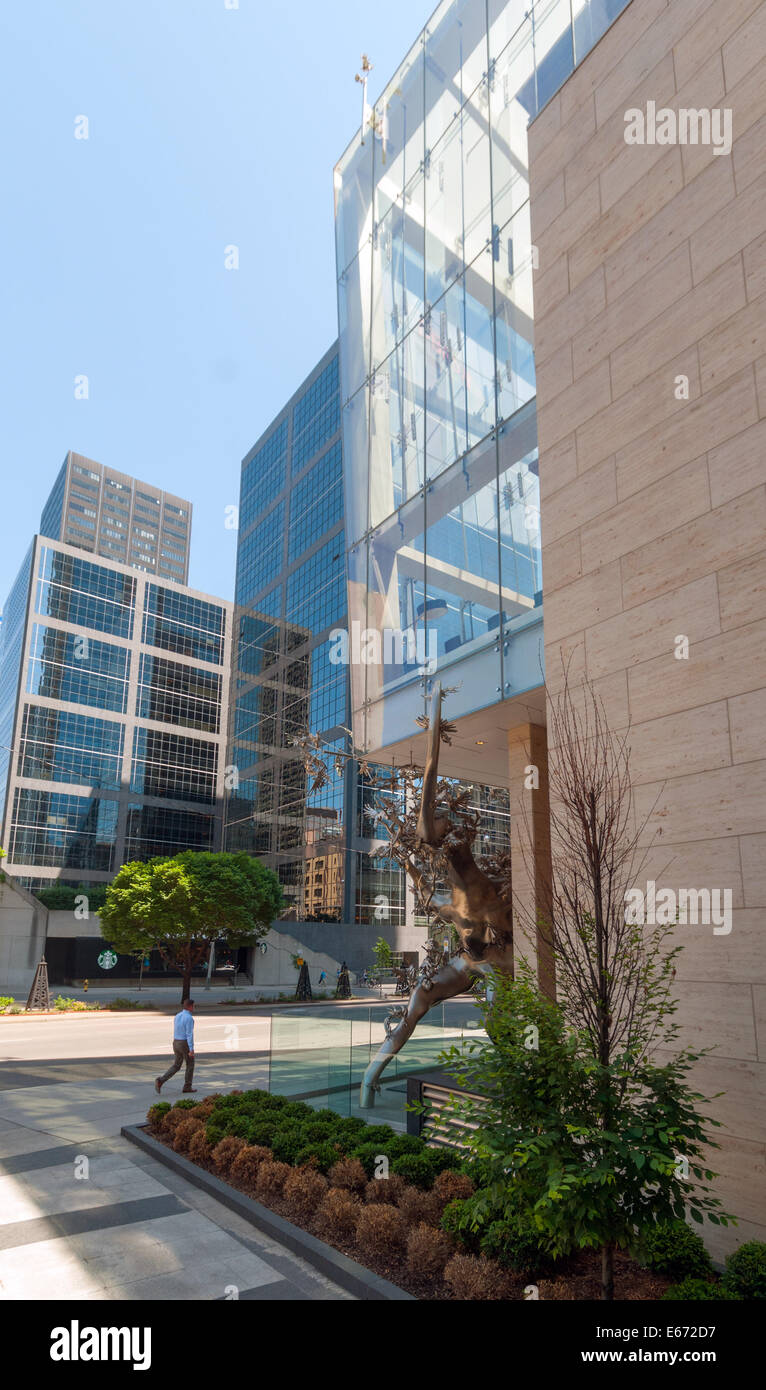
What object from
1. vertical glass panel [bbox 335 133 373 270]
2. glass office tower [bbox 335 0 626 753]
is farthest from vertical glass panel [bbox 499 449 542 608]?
vertical glass panel [bbox 335 133 373 270]

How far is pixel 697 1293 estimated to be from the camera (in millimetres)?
6062

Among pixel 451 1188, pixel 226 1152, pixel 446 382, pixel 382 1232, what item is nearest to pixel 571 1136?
pixel 382 1232

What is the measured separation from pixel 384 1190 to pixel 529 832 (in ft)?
17.3

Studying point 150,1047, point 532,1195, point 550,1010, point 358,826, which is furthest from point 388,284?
point 358,826

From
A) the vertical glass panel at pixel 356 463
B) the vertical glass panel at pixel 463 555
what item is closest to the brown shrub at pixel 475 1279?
the vertical glass panel at pixel 463 555

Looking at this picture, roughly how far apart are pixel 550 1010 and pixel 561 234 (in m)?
10.5

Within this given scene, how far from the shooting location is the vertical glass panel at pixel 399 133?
1712cm

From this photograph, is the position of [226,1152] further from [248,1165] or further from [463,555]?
[463,555]

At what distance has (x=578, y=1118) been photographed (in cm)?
557

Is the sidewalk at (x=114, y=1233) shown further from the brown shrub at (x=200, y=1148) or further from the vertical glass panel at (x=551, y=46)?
the vertical glass panel at (x=551, y=46)

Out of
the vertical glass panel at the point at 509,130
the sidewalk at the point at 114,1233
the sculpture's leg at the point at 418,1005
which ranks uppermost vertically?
the vertical glass panel at the point at 509,130

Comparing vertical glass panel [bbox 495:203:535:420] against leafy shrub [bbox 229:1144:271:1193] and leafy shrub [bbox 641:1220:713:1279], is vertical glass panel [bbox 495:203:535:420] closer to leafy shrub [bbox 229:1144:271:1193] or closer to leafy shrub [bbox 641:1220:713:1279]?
leafy shrub [bbox 641:1220:713:1279]

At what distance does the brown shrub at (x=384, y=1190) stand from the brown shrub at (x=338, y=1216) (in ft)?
0.57
